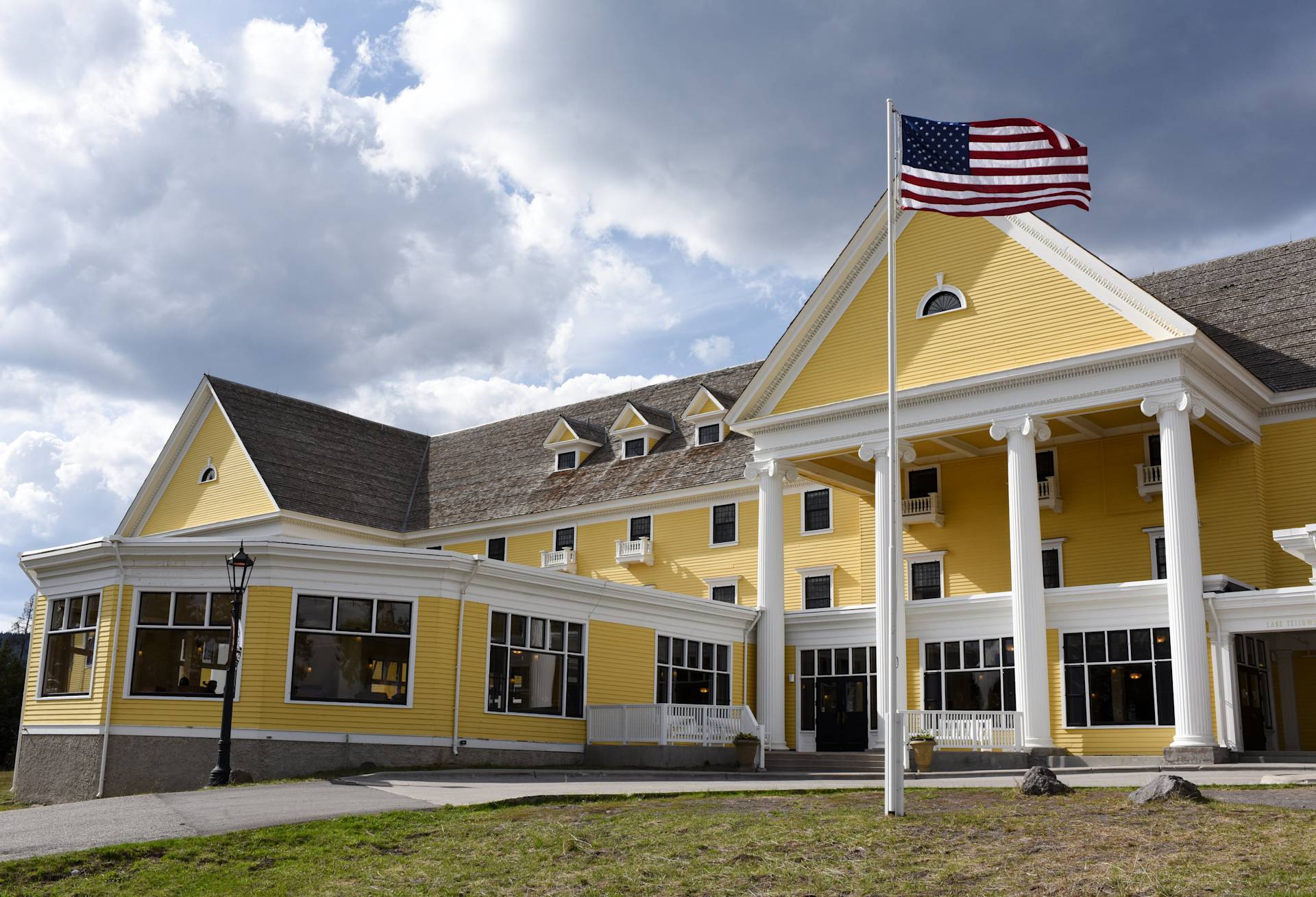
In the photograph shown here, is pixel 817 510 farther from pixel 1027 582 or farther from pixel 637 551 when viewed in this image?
pixel 1027 582

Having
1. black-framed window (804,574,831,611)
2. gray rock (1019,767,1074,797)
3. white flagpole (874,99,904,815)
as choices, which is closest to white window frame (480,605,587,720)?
black-framed window (804,574,831,611)

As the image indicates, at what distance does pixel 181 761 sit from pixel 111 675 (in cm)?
250

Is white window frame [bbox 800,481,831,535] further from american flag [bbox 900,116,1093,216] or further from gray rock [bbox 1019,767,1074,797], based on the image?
gray rock [bbox 1019,767,1074,797]

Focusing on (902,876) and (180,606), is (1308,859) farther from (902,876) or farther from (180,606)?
(180,606)

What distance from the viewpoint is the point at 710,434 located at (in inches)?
1777

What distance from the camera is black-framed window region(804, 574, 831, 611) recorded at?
40594 mm

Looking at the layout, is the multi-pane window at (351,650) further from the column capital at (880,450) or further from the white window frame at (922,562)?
the white window frame at (922,562)

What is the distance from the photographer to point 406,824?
1582cm

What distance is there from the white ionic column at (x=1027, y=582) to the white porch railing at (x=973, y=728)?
0.31m

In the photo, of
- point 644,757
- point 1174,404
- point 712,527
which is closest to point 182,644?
point 644,757

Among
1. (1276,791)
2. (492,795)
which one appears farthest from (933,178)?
(492,795)

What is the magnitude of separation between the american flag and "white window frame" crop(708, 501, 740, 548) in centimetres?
2208

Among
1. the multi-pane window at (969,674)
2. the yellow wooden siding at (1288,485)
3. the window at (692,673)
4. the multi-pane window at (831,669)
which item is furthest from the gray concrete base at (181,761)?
the yellow wooden siding at (1288,485)

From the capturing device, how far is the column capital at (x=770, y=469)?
36.5 metres
